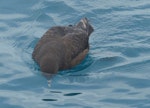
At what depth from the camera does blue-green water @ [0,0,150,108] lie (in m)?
9.92

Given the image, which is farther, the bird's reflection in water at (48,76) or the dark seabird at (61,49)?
the dark seabird at (61,49)

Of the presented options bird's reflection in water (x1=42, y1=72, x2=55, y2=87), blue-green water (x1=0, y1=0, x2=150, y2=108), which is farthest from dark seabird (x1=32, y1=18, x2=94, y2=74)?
blue-green water (x1=0, y1=0, x2=150, y2=108)

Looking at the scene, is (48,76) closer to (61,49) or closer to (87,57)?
(61,49)

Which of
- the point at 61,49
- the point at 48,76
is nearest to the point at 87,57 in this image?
the point at 61,49

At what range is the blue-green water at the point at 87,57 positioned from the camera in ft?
32.6

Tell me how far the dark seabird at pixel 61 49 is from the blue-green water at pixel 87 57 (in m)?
Answer: 0.18

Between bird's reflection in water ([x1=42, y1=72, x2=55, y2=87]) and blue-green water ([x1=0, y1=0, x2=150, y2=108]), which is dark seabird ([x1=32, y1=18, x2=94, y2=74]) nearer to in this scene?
bird's reflection in water ([x1=42, y1=72, x2=55, y2=87])

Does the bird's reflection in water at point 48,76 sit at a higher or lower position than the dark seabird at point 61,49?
lower

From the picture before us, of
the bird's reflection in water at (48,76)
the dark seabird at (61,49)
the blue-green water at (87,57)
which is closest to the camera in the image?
the blue-green water at (87,57)

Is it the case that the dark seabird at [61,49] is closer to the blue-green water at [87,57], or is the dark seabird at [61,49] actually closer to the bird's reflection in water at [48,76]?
the bird's reflection in water at [48,76]

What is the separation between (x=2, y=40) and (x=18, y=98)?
310 cm

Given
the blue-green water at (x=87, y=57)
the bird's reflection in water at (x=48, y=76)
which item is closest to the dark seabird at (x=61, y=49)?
the bird's reflection in water at (x=48, y=76)

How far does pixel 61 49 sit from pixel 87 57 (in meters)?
0.76

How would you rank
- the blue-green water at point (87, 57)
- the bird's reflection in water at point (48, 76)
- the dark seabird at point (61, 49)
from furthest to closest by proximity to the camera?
1. the dark seabird at point (61, 49)
2. the bird's reflection in water at point (48, 76)
3. the blue-green water at point (87, 57)
